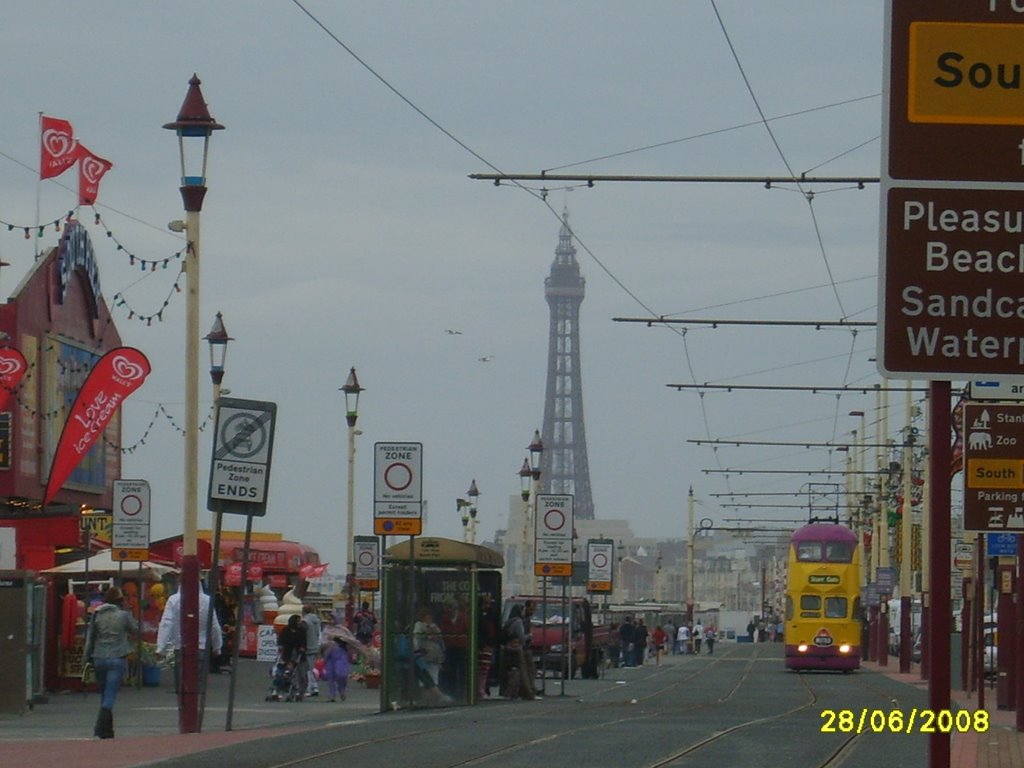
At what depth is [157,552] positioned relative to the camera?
48469 millimetres

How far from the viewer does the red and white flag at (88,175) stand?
42.4 m

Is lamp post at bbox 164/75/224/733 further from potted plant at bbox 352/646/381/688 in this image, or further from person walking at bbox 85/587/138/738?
potted plant at bbox 352/646/381/688

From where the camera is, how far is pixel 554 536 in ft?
116

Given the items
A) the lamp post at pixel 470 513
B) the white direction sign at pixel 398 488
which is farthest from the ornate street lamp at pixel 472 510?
the white direction sign at pixel 398 488

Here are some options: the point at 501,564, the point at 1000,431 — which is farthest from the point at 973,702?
the point at 1000,431

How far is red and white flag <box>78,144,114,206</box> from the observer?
139 feet

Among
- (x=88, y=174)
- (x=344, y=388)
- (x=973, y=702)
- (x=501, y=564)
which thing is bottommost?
(x=973, y=702)

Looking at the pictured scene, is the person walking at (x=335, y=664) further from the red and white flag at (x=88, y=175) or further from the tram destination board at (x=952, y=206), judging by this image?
the tram destination board at (x=952, y=206)

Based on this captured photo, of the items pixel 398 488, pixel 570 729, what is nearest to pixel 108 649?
pixel 570 729

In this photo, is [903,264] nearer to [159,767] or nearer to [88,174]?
[159,767]

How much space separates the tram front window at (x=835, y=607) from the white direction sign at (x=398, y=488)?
30.5 metres

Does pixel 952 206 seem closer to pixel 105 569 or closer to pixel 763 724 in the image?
pixel 763 724

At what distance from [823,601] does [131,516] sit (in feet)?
91.1

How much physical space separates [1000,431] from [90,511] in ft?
85.5
